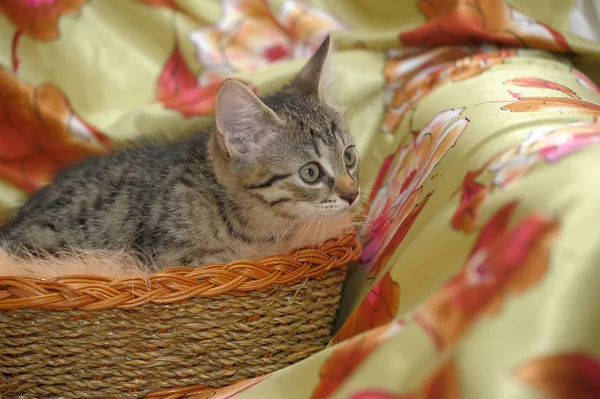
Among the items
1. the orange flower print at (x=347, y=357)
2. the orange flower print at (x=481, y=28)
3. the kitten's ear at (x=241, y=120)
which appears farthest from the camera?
the orange flower print at (x=481, y=28)

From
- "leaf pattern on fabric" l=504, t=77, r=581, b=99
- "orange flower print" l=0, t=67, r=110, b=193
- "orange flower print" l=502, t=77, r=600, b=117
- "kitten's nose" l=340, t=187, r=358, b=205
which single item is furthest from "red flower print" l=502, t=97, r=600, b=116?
"orange flower print" l=0, t=67, r=110, b=193

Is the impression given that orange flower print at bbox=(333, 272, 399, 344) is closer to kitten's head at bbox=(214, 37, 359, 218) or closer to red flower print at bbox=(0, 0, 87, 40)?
kitten's head at bbox=(214, 37, 359, 218)

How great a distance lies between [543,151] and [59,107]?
1.52 meters

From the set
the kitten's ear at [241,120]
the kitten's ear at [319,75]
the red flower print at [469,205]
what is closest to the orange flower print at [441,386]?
the red flower print at [469,205]

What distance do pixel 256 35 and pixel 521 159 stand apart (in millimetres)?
1285

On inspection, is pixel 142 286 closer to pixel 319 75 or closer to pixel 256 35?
pixel 319 75

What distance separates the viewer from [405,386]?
704 mm

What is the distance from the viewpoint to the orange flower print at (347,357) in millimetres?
788

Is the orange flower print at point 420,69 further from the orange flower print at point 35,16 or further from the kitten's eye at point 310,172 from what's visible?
the orange flower print at point 35,16

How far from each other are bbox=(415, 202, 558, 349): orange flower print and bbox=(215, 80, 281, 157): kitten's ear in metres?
0.65

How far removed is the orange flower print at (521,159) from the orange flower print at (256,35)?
1123mm

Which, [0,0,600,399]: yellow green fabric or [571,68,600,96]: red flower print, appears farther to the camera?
[571,68,600,96]: red flower print

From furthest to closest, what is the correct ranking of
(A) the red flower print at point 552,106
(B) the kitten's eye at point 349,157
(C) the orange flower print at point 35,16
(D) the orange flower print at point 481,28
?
1. (C) the orange flower print at point 35,16
2. (D) the orange flower print at point 481,28
3. (B) the kitten's eye at point 349,157
4. (A) the red flower print at point 552,106

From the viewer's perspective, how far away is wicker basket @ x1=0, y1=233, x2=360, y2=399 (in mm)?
1072
